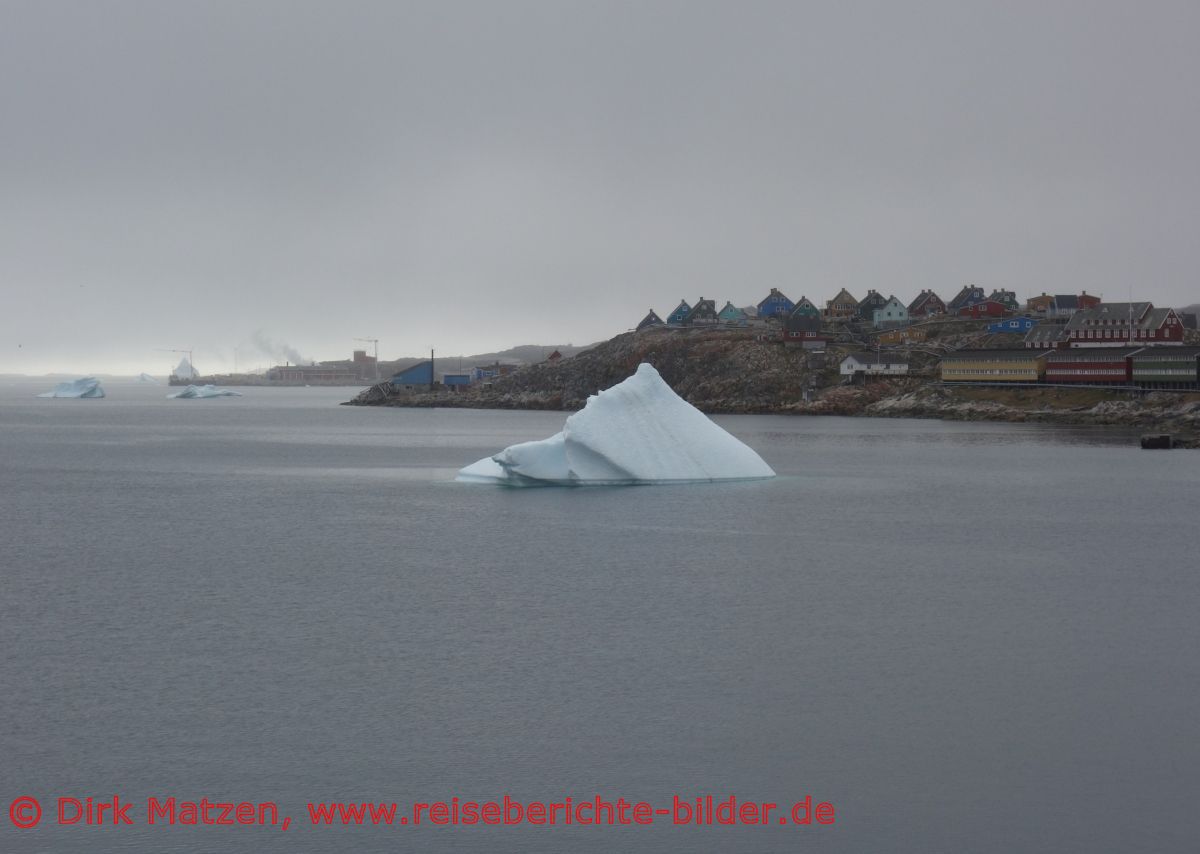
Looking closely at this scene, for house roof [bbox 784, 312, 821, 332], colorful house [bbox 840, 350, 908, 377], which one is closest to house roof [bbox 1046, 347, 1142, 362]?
colorful house [bbox 840, 350, 908, 377]

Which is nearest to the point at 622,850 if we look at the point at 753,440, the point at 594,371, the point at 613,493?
the point at 613,493

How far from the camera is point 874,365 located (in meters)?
119

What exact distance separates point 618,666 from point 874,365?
→ 10161cm

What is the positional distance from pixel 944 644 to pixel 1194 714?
17.2ft

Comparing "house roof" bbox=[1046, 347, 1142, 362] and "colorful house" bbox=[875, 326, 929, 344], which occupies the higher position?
"colorful house" bbox=[875, 326, 929, 344]

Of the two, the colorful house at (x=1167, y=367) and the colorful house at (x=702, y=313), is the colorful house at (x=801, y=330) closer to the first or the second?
the colorful house at (x=702, y=313)

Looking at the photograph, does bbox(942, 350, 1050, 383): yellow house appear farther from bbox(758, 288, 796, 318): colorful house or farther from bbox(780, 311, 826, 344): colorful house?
bbox(758, 288, 796, 318): colorful house

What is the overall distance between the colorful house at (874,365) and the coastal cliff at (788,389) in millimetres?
988

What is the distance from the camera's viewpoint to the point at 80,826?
14.1 meters

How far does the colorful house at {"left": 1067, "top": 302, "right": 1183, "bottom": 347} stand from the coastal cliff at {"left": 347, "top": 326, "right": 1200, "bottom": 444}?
36.4 feet

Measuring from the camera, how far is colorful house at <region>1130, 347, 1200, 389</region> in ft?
306

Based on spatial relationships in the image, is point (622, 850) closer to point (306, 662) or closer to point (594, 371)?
point (306, 662)

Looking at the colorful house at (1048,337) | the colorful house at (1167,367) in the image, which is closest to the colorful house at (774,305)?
the colorful house at (1048,337)

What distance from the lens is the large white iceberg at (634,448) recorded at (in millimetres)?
45656
